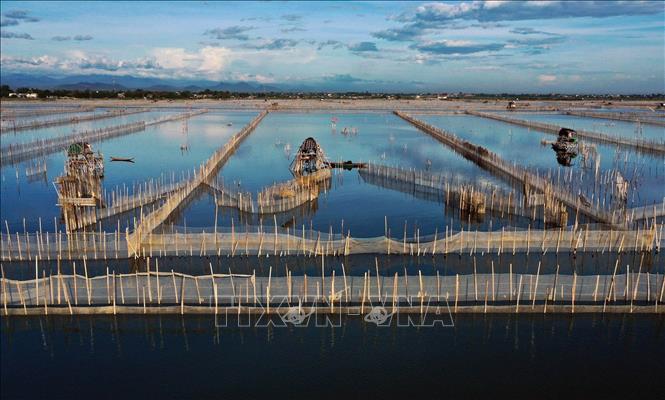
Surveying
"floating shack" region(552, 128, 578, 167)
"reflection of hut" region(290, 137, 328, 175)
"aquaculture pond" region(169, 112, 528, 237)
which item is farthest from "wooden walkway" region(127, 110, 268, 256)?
"floating shack" region(552, 128, 578, 167)

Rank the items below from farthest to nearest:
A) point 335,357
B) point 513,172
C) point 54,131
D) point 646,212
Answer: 1. point 54,131
2. point 513,172
3. point 646,212
4. point 335,357

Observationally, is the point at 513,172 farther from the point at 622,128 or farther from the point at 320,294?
the point at 622,128

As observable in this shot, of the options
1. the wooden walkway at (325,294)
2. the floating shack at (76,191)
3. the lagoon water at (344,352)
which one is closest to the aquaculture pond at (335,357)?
the lagoon water at (344,352)

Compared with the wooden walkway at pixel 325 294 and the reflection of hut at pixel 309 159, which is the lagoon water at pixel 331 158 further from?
the wooden walkway at pixel 325 294

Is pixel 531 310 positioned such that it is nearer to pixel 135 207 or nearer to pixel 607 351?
pixel 607 351

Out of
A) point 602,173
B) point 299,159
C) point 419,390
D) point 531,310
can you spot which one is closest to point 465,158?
point 602,173

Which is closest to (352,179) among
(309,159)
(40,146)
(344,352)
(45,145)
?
(309,159)
